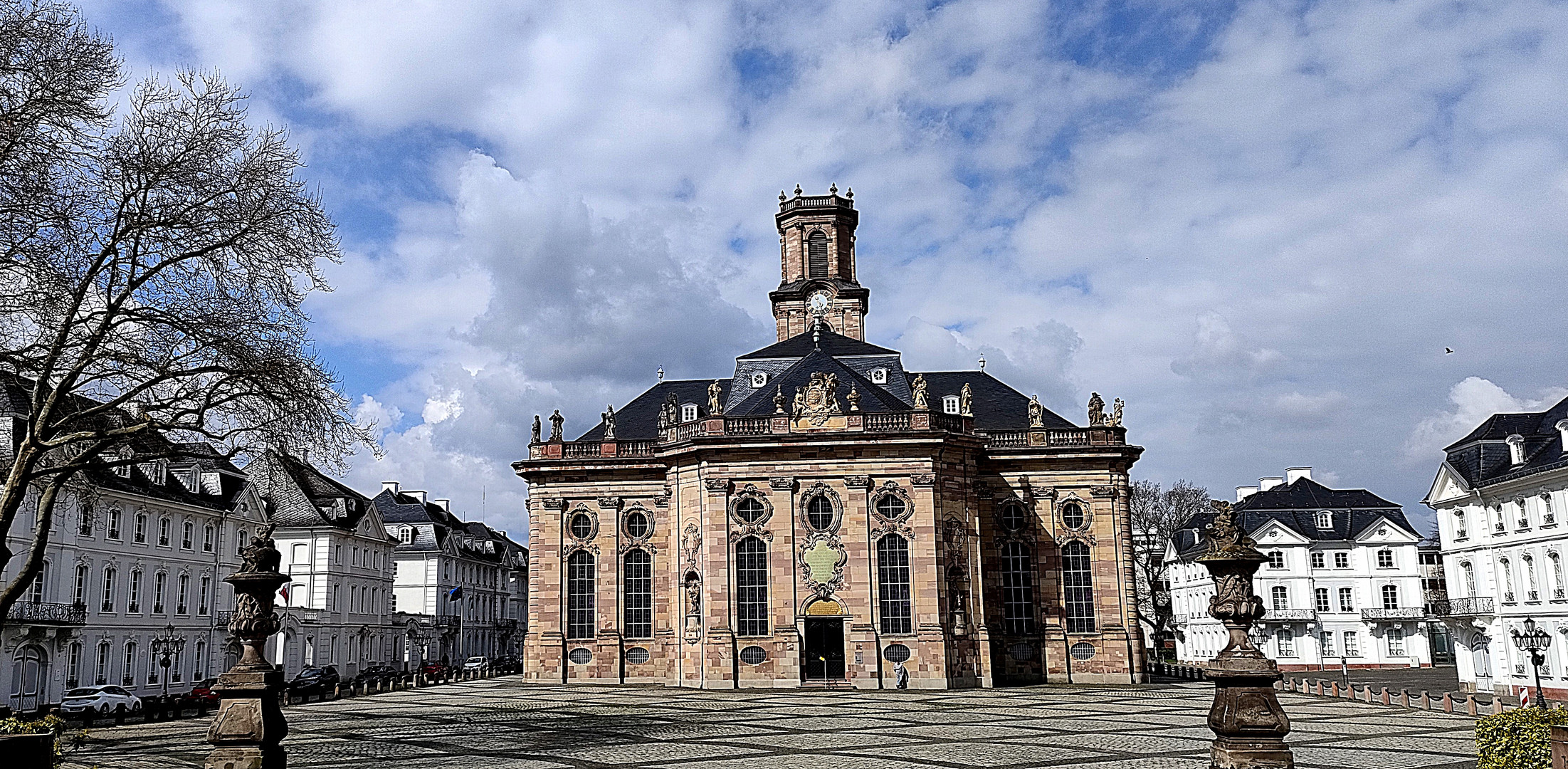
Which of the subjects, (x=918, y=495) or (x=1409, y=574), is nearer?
(x=918, y=495)

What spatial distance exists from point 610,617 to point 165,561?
20.2 metres

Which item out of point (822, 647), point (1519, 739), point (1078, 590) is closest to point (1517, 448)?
point (1078, 590)

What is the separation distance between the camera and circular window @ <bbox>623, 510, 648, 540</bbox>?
177 feet

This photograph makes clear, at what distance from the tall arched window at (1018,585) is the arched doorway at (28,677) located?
3832 cm

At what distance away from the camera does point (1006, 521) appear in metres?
52.0

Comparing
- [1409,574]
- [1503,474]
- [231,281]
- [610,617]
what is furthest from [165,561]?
[1409,574]

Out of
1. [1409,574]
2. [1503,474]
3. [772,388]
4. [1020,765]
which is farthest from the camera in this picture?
[1409,574]

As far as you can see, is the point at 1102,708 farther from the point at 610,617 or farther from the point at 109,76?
the point at 109,76

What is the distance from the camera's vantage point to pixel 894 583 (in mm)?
46469

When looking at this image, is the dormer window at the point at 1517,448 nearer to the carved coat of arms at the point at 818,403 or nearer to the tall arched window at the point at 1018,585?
the tall arched window at the point at 1018,585

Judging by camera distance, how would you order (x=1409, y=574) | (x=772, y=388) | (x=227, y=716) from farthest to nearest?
(x=1409, y=574) < (x=772, y=388) < (x=227, y=716)

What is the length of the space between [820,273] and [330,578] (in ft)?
109

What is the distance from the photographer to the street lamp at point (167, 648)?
5225 centimetres

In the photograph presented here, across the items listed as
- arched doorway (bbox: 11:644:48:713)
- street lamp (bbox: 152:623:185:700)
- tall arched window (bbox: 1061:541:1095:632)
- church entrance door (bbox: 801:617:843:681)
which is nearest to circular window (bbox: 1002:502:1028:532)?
tall arched window (bbox: 1061:541:1095:632)
